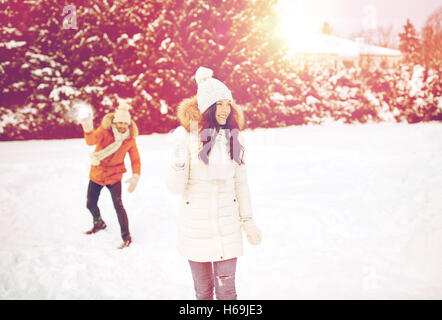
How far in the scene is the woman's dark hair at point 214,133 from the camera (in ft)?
7.98

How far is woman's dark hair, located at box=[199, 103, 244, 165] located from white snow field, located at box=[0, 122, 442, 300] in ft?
6.18

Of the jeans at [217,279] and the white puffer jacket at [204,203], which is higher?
the white puffer jacket at [204,203]

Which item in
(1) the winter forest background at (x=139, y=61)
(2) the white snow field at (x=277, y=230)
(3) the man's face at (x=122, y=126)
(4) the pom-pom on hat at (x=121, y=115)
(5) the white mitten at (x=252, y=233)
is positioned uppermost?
(1) the winter forest background at (x=139, y=61)

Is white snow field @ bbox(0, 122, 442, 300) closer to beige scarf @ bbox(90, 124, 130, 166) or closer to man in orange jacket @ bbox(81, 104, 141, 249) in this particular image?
man in orange jacket @ bbox(81, 104, 141, 249)

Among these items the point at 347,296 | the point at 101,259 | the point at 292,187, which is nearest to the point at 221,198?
the point at 347,296

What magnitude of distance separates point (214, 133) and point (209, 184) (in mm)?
390

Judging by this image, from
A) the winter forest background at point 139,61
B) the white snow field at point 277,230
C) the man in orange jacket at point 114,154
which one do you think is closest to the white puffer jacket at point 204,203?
the white snow field at point 277,230

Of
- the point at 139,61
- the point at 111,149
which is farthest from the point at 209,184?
the point at 139,61

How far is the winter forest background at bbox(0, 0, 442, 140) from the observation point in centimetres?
1295

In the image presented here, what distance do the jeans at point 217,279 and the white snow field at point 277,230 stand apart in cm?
112

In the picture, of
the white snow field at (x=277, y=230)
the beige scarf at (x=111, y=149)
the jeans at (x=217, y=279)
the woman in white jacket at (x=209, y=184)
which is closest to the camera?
the woman in white jacket at (x=209, y=184)

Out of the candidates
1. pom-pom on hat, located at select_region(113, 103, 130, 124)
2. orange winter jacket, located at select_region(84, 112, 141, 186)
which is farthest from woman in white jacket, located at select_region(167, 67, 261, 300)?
orange winter jacket, located at select_region(84, 112, 141, 186)

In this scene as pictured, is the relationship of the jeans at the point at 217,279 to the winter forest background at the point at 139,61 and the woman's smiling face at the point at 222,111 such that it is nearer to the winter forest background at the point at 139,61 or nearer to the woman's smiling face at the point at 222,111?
the woman's smiling face at the point at 222,111

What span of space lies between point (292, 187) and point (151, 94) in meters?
8.60
